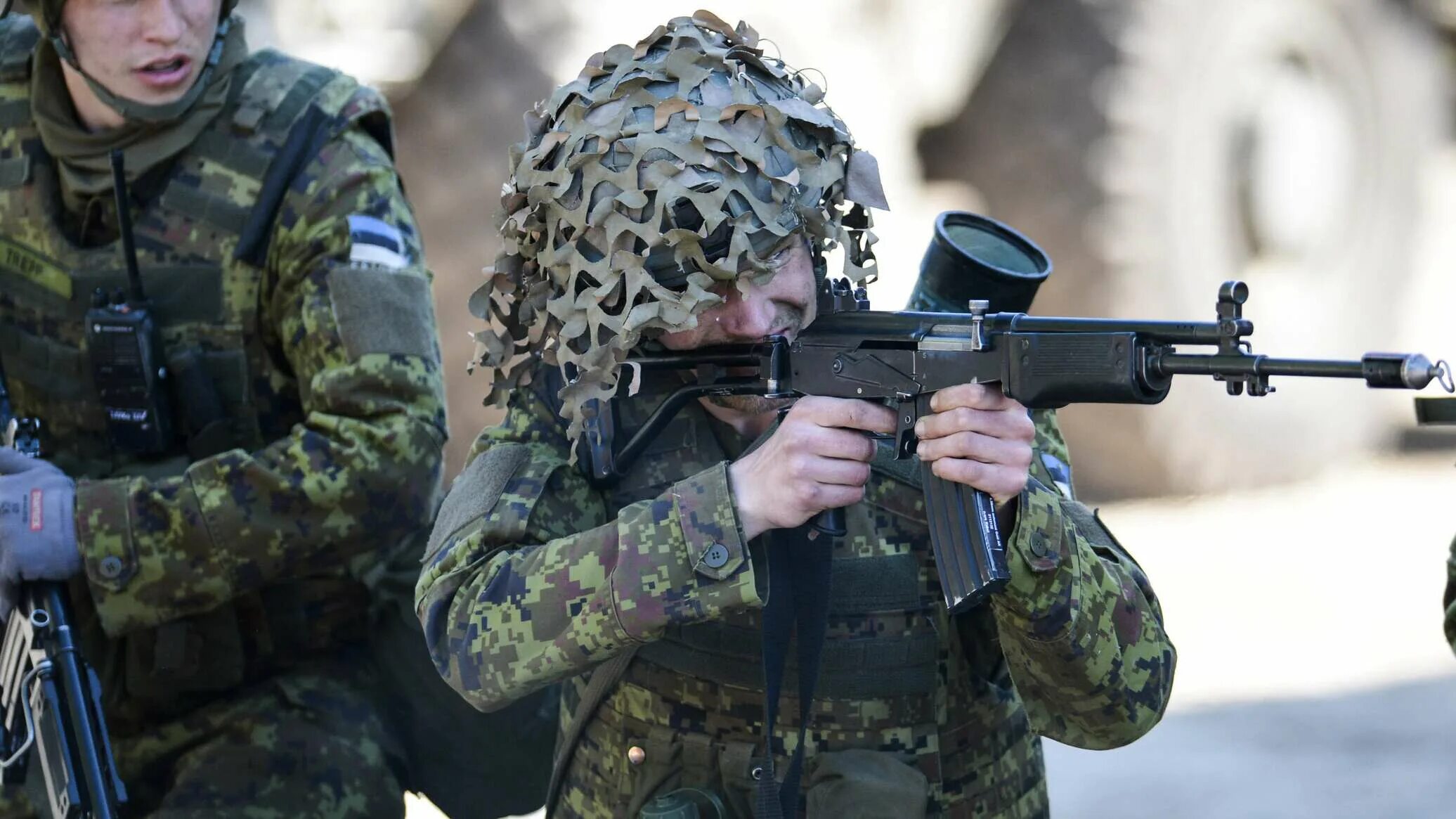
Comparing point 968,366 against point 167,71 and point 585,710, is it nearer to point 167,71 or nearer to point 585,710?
point 585,710

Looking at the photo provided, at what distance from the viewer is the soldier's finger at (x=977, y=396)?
7.16 feet

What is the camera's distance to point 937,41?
18.0 ft

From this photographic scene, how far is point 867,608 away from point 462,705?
973mm

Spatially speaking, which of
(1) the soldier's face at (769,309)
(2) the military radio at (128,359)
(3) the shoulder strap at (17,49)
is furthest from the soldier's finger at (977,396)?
(3) the shoulder strap at (17,49)

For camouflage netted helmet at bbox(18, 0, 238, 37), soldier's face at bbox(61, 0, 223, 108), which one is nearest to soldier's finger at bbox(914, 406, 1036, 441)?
soldier's face at bbox(61, 0, 223, 108)

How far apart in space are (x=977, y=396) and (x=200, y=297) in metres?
1.51

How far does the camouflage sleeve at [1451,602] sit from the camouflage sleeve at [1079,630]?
0.54m

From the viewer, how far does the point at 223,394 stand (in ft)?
10.2

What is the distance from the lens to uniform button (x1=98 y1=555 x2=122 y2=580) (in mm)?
2928

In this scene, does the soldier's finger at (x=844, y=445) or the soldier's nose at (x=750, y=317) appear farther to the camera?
the soldier's nose at (x=750, y=317)

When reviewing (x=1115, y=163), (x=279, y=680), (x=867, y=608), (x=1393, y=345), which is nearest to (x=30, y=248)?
(x=279, y=680)

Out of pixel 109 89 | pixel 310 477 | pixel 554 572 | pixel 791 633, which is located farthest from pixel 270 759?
pixel 109 89

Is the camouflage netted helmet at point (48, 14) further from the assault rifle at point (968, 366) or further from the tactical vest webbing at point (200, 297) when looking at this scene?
the assault rifle at point (968, 366)

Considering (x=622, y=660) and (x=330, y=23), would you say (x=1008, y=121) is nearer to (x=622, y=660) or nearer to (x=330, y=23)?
(x=330, y=23)
